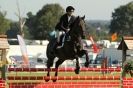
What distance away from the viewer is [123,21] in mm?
109000

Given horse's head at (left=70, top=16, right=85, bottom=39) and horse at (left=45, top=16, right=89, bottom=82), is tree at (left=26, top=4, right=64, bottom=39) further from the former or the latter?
horse's head at (left=70, top=16, right=85, bottom=39)

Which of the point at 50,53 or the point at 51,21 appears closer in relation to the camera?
the point at 50,53

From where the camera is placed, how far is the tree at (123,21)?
108 meters

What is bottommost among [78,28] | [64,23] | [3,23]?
[78,28]

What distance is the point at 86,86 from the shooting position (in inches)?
523

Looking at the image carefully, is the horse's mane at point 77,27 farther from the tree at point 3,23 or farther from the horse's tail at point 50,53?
the tree at point 3,23

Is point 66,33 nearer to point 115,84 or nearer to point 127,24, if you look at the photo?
point 115,84

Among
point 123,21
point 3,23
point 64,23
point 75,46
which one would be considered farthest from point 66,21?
point 123,21

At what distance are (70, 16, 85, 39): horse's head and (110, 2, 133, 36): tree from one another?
304 feet

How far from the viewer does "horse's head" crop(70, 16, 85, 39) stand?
14.6 meters

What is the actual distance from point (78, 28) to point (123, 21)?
95.1m

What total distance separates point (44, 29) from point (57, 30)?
73836mm

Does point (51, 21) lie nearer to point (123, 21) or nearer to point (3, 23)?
point (3, 23)

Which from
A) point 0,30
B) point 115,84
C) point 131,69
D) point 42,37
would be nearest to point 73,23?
point 115,84
